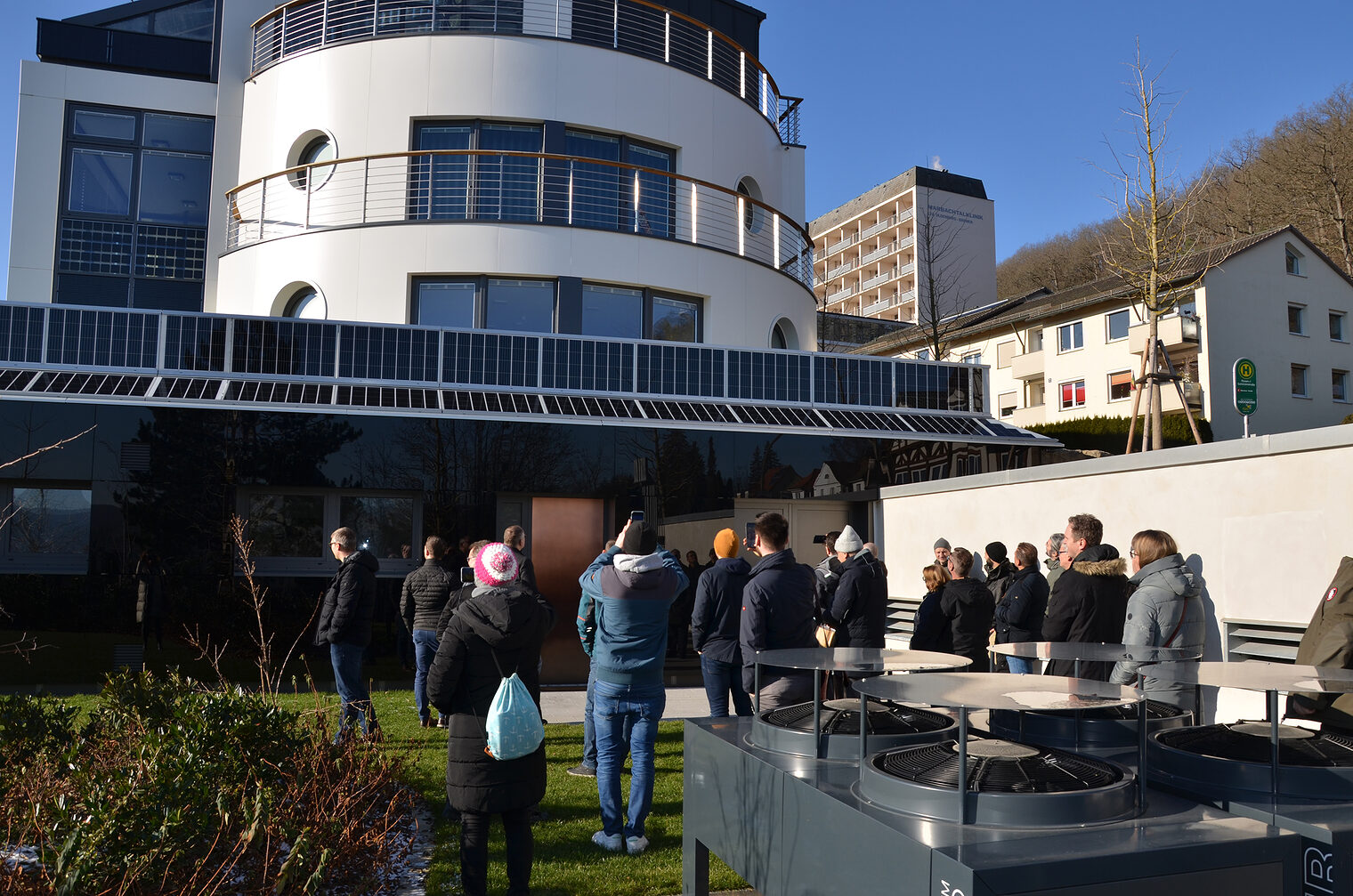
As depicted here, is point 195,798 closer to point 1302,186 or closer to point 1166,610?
point 1166,610

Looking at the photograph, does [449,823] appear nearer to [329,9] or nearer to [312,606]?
[312,606]

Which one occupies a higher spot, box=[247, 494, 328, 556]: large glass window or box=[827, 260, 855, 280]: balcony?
box=[827, 260, 855, 280]: balcony

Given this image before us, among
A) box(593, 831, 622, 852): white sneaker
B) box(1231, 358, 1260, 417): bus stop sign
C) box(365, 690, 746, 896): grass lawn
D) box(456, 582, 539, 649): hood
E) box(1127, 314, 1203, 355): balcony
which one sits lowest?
box(365, 690, 746, 896): grass lawn

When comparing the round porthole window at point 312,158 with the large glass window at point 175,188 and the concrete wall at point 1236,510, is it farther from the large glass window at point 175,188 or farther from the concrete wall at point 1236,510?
the concrete wall at point 1236,510

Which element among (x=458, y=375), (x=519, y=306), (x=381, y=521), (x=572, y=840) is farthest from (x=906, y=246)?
(x=572, y=840)

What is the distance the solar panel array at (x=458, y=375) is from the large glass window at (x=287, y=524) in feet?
3.92

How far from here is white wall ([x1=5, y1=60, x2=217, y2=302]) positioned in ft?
58.9

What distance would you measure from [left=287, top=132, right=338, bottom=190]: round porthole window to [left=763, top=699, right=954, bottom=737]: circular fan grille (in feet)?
48.6

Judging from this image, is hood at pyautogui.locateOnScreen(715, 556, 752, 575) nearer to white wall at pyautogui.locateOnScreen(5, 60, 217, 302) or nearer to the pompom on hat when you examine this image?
the pompom on hat

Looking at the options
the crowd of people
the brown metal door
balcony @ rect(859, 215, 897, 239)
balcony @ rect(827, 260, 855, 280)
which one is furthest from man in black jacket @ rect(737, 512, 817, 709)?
balcony @ rect(827, 260, 855, 280)

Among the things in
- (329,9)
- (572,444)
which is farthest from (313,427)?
(329,9)

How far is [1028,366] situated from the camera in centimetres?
4338

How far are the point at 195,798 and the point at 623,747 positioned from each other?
8.21ft

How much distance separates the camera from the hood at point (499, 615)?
482 cm
